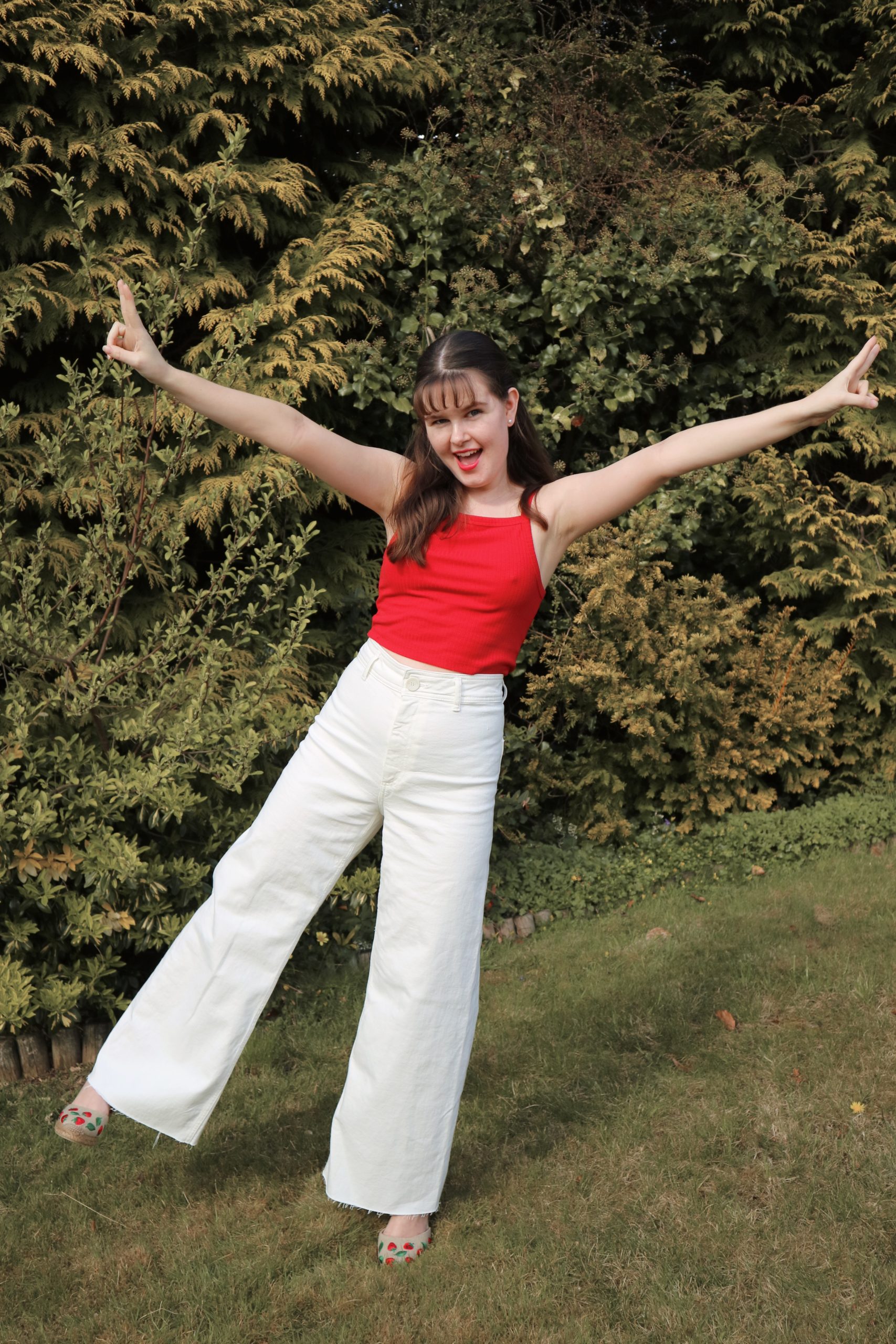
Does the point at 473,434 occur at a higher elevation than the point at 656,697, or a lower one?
higher

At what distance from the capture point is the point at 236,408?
245cm

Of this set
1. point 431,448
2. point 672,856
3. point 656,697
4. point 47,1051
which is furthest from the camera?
point 672,856

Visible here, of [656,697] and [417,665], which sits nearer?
[417,665]

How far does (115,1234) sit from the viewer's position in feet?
8.92

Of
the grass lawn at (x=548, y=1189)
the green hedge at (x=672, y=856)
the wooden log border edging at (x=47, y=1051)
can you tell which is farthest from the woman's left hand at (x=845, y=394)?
the green hedge at (x=672, y=856)

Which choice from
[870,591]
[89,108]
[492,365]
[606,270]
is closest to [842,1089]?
[492,365]

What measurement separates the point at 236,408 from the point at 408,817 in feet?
3.23

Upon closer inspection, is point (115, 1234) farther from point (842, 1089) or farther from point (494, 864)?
point (494, 864)

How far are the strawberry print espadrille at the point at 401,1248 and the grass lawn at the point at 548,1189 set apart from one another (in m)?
0.03

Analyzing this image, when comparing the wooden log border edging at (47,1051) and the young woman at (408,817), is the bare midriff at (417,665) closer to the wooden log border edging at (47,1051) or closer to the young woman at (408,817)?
the young woman at (408,817)

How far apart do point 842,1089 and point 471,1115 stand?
1.08 meters

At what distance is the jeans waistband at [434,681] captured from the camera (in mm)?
2580

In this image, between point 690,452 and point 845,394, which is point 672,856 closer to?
point 690,452

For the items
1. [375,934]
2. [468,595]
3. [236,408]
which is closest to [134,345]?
[236,408]
